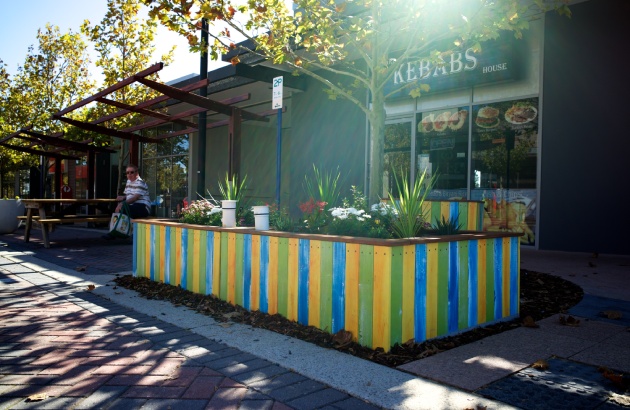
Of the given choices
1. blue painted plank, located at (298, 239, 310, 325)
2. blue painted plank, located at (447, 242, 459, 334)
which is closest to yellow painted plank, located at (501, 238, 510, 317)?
blue painted plank, located at (447, 242, 459, 334)

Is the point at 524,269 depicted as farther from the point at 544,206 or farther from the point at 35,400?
the point at 35,400

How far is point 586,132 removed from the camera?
8898 mm

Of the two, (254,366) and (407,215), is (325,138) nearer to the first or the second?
(407,215)

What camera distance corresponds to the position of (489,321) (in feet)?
14.4

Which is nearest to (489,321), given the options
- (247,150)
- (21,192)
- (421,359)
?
(421,359)

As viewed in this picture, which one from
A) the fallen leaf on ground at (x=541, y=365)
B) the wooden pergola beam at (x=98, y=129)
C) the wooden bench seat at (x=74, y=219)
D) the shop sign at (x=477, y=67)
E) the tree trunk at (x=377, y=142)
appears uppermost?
the shop sign at (x=477, y=67)

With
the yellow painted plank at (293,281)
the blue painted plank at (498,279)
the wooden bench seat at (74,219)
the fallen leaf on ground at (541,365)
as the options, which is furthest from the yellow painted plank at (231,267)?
the wooden bench seat at (74,219)

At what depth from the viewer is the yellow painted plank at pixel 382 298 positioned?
11.6ft

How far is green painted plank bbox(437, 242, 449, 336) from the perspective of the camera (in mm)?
3896

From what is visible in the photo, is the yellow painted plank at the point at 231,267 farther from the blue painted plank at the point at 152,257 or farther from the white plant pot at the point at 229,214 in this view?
the blue painted plank at the point at 152,257

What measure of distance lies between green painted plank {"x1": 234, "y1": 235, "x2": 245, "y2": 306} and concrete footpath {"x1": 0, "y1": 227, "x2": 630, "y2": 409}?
430mm

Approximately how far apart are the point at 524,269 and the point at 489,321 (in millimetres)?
3236

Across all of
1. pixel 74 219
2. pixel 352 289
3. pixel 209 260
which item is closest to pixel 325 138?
pixel 74 219

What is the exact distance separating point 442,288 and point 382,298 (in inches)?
24.8
